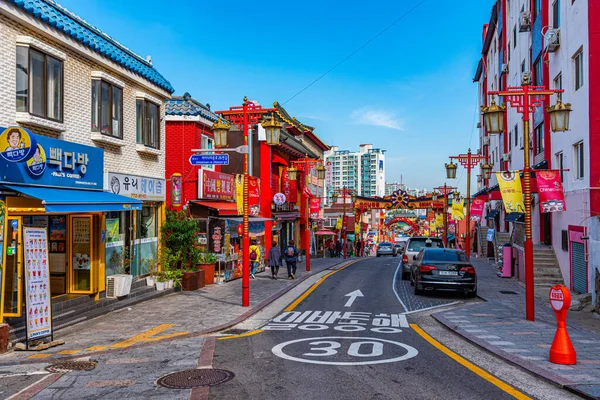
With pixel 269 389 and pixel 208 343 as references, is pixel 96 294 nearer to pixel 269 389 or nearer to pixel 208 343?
pixel 208 343

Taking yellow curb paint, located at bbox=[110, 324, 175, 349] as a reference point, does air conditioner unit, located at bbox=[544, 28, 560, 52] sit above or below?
above

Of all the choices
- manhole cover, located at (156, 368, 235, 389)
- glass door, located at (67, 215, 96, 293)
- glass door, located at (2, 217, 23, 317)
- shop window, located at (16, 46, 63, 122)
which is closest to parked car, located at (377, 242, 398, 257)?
glass door, located at (67, 215, 96, 293)

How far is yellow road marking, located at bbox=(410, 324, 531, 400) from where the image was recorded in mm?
7084

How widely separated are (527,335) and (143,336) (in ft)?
26.6

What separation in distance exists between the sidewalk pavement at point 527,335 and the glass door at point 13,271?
356 inches

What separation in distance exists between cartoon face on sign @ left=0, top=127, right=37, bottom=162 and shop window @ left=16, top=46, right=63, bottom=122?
4.84ft

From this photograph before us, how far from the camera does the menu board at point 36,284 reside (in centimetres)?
972

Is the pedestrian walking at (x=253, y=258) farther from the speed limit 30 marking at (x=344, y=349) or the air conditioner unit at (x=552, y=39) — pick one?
the air conditioner unit at (x=552, y=39)

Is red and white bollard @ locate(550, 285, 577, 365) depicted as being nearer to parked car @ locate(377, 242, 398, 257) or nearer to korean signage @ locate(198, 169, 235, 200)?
korean signage @ locate(198, 169, 235, 200)

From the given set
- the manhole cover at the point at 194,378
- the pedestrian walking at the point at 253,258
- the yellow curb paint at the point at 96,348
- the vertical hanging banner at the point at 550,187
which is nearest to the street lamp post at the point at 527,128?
the vertical hanging banner at the point at 550,187

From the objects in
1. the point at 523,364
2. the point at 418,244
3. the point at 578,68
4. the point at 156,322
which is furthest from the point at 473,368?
the point at 418,244

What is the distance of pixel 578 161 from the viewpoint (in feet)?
61.4

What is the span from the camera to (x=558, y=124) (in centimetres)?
1365

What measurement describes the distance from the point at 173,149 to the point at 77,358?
46.4 ft
